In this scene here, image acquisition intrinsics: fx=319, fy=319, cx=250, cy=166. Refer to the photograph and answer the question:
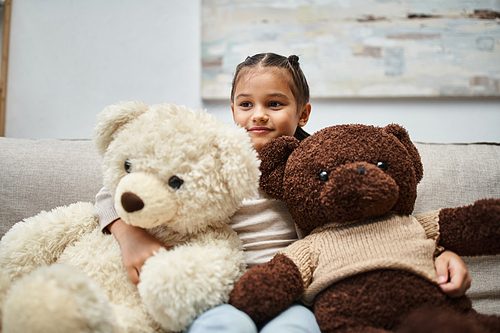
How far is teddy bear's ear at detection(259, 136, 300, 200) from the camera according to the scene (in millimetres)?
711

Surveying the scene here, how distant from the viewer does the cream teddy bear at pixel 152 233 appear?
438mm

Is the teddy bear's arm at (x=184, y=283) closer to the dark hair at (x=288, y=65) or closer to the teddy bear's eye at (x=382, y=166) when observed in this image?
the teddy bear's eye at (x=382, y=166)

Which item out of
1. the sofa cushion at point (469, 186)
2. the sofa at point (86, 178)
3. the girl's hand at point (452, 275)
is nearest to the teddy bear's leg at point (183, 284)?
the girl's hand at point (452, 275)

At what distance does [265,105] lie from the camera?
91cm

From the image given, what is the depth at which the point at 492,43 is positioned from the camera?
132cm

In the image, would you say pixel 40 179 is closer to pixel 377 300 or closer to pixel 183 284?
pixel 183 284

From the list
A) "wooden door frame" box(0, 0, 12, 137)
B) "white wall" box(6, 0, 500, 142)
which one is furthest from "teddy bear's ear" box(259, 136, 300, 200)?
"wooden door frame" box(0, 0, 12, 137)

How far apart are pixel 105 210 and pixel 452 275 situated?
0.72 m

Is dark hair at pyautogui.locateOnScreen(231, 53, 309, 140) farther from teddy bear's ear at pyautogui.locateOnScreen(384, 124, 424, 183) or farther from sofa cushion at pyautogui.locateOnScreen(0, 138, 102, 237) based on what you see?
sofa cushion at pyautogui.locateOnScreen(0, 138, 102, 237)

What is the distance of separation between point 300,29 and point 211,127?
994 mm

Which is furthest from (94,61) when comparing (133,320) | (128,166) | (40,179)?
(133,320)

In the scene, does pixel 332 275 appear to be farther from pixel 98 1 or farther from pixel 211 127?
pixel 98 1

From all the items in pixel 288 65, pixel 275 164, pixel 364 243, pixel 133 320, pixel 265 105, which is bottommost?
pixel 133 320

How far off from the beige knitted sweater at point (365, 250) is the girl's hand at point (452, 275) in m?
0.02
